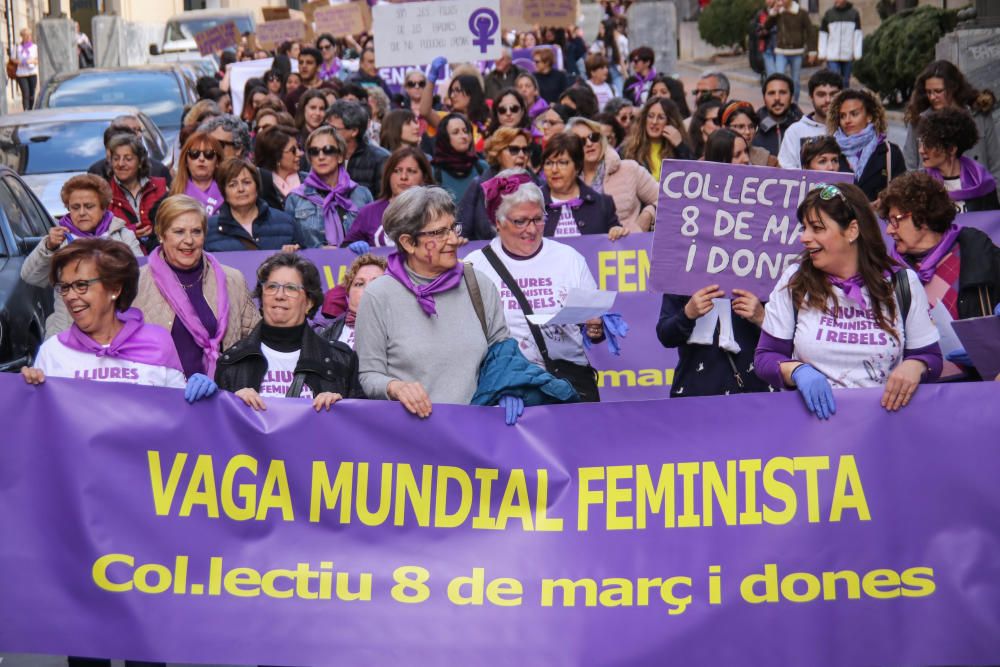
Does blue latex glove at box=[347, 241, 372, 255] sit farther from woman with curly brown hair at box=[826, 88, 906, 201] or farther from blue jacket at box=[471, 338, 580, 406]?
blue jacket at box=[471, 338, 580, 406]

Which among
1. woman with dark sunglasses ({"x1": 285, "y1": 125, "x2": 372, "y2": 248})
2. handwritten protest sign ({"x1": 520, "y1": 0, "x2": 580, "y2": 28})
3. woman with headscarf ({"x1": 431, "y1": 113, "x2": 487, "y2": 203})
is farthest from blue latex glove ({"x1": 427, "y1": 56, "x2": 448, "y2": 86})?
woman with dark sunglasses ({"x1": 285, "y1": 125, "x2": 372, "y2": 248})

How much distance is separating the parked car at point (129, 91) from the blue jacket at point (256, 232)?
32.7 feet

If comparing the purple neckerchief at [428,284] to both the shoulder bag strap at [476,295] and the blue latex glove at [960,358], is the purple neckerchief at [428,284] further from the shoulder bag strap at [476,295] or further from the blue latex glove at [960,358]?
the blue latex glove at [960,358]

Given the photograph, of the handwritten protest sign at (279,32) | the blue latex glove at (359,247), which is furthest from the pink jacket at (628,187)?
the handwritten protest sign at (279,32)

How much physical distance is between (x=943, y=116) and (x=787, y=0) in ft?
57.1

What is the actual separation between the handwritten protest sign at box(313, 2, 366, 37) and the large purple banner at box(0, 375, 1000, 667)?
54.0ft

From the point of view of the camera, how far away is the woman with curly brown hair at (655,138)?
38.9 ft

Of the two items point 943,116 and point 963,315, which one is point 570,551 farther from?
point 943,116

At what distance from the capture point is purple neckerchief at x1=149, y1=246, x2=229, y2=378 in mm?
7035

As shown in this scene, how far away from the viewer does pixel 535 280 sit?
7.01 m

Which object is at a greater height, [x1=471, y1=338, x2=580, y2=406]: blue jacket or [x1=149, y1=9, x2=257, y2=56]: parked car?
[x1=471, y1=338, x2=580, y2=406]: blue jacket

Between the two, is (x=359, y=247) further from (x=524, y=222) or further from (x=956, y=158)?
(x=956, y=158)

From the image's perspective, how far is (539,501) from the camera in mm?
5621

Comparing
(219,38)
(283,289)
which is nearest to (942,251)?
(283,289)
